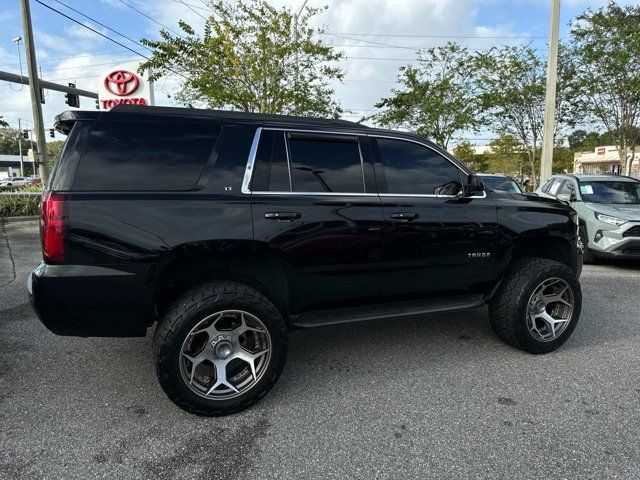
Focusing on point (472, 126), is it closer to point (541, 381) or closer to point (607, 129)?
point (607, 129)

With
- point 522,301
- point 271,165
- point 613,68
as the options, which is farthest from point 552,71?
point 271,165

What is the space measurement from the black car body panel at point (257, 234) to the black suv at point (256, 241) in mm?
10

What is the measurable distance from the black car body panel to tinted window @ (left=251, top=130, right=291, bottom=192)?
0.09 ft

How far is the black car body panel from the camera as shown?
2.56 meters

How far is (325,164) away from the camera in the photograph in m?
3.18

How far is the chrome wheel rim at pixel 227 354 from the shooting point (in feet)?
9.05

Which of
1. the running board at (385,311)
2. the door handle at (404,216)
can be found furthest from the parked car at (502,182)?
the door handle at (404,216)

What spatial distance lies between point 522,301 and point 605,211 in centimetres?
473

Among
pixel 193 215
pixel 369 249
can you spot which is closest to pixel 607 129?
pixel 369 249

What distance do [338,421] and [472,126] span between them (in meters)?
20.4

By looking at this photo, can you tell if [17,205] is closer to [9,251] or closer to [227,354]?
[9,251]

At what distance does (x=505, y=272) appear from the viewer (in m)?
3.74

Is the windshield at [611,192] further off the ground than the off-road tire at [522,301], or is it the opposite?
the windshield at [611,192]

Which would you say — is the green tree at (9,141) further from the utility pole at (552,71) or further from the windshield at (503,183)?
the windshield at (503,183)
